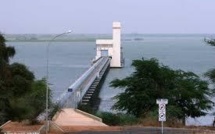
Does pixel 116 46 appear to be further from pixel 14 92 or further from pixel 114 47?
pixel 14 92

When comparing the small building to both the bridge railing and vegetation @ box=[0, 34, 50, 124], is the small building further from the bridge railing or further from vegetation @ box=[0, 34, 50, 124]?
vegetation @ box=[0, 34, 50, 124]

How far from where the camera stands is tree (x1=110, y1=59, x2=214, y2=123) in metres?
32.4

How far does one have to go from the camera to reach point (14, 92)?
20.3m

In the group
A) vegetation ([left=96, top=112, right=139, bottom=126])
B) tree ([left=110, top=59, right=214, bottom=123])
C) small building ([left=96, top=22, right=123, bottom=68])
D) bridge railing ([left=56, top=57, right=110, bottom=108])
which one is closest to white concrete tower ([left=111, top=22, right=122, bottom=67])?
small building ([left=96, top=22, right=123, bottom=68])

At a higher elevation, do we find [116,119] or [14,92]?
[14,92]

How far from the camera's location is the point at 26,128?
2267cm

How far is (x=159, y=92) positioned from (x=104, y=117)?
5058mm

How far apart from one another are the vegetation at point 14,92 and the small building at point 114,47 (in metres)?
92.5

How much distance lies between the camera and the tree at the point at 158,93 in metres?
32.4

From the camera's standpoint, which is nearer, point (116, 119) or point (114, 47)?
point (116, 119)

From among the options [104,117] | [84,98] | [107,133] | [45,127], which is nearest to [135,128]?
[107,133]

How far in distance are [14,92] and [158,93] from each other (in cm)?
1404

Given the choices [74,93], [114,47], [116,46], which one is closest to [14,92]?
[74,93]

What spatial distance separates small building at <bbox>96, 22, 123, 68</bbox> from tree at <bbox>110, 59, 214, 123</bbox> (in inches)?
3209
